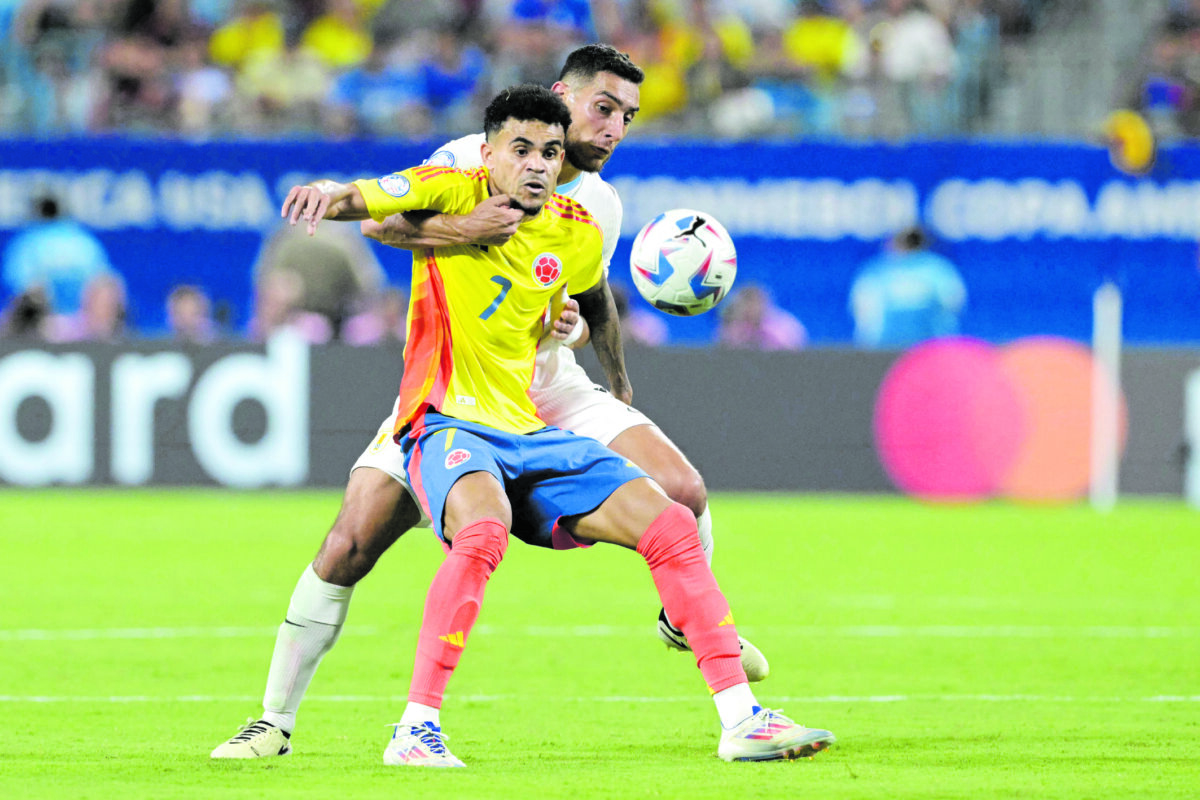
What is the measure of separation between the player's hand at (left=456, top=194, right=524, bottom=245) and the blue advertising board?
38.0 ft

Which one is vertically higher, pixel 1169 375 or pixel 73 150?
pixel 73 150

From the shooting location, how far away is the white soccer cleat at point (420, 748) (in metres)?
5.38

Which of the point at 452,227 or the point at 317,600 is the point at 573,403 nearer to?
the point at 452,227

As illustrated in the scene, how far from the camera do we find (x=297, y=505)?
1525cm

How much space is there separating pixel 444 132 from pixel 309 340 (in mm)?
3109

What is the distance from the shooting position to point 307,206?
534 cm

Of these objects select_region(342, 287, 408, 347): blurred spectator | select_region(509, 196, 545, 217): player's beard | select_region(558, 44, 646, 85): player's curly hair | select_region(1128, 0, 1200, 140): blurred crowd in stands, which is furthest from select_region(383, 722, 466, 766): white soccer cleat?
select_region(1128, 0, 1200, 140): blurred crowd in stands

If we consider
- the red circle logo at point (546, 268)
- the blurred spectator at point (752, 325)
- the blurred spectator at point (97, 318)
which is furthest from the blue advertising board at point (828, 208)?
the red circle logo at point (546, 268)

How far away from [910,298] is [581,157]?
1047cm

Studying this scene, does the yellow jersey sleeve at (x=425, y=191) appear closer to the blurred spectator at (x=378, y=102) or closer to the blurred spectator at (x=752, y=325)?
the blurred spectator at (x=752, y=325)

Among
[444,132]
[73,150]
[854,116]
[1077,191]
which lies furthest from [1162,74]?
[73,150]

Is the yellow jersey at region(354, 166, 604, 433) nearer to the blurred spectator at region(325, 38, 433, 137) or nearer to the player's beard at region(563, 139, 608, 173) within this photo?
the player's beard at region(563, 139, 608, 173)

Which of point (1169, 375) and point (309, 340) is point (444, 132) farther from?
point (1169, 375)

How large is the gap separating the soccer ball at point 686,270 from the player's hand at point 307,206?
1.65m
